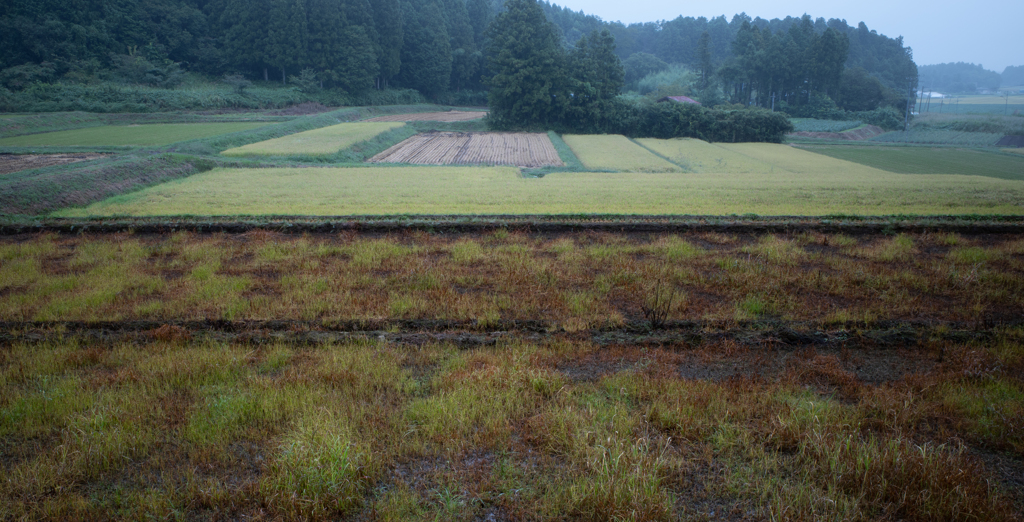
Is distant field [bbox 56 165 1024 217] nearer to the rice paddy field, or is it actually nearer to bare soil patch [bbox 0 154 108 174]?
the rice paddy field

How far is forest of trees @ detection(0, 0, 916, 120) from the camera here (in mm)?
43156

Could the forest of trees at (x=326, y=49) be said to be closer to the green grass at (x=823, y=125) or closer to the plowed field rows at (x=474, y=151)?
the green grass at (x=823, y=125)

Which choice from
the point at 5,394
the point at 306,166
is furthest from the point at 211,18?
the point at 5,394

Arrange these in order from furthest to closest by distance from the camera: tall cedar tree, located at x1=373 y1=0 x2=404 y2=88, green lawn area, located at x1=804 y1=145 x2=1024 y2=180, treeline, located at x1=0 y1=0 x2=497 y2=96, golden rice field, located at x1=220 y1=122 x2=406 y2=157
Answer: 1. tall cedar tree, located at x1=373 y1=0 x2=404 y2=88
2. treeline, located at x1=0 y1=0 x2=497 y2=96
3. golden rice field, located at x1=220 y1=122 x2=406 y2=157
4. green lawn area, located at x1=804 y1=145 x2=1024 y2=180

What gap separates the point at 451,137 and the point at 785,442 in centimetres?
3827

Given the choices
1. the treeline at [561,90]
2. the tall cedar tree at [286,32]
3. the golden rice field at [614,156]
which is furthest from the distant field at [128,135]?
the treeline at [561,90]

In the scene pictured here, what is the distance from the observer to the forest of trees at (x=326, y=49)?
43156 mm

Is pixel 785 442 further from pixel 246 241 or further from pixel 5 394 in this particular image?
pixel 246 241

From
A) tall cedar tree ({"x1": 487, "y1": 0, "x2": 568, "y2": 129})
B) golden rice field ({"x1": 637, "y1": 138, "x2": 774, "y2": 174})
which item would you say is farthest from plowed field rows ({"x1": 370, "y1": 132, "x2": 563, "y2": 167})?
golden rice field ({"x1": 637, "y1": 138, "x2": 774, "y2": 174})

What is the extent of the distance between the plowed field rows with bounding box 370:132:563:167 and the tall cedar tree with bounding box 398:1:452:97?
90.5 feet

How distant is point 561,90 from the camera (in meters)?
45.8

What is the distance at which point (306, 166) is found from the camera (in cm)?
2267

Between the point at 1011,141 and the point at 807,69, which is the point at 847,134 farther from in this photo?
the point at 807,69

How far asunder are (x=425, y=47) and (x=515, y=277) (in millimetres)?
62956
